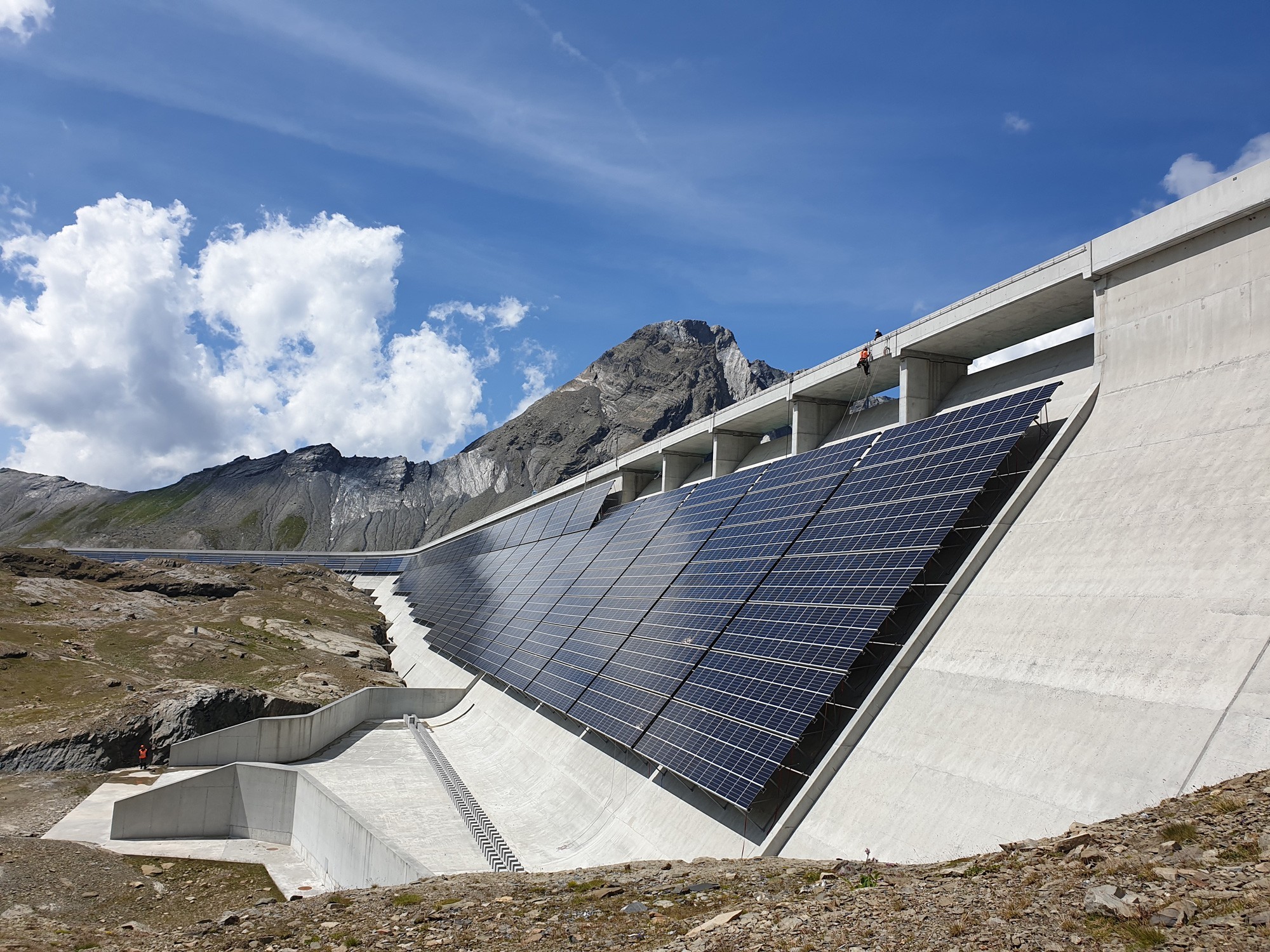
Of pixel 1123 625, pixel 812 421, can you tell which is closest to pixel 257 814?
pixel 812 421

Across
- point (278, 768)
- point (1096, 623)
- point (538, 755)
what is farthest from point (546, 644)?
point (1096, 623)

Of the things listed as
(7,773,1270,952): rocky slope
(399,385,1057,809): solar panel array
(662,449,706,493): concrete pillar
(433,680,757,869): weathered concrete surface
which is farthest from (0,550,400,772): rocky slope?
(662,449,706,493): concrete pillar

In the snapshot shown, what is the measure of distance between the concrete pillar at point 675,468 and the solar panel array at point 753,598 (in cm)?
956

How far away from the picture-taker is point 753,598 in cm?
2091

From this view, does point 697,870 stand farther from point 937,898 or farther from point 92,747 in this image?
point 92,747

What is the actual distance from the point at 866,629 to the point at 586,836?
8.71 metres

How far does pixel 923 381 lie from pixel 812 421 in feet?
20.8

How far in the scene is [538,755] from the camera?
25375mm

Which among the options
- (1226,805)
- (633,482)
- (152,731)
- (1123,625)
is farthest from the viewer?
(633,482)

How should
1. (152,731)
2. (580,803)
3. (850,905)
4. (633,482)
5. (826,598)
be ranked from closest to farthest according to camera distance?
1. (850,905)
2. (826,598)
3. (580,803)
4. (152,731)
5. (633,482)

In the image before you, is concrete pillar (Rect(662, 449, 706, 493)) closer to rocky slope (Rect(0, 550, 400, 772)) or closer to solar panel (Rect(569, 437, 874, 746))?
solar panel (Rect(569, 437, 874, 746))

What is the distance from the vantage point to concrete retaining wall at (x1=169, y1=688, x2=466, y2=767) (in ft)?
102

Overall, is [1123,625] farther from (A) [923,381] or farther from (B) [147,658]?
(B) [147,658]

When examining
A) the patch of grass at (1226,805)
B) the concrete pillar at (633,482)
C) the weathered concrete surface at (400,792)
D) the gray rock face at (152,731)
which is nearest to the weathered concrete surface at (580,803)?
the weathered concrete surface at (400,792)
